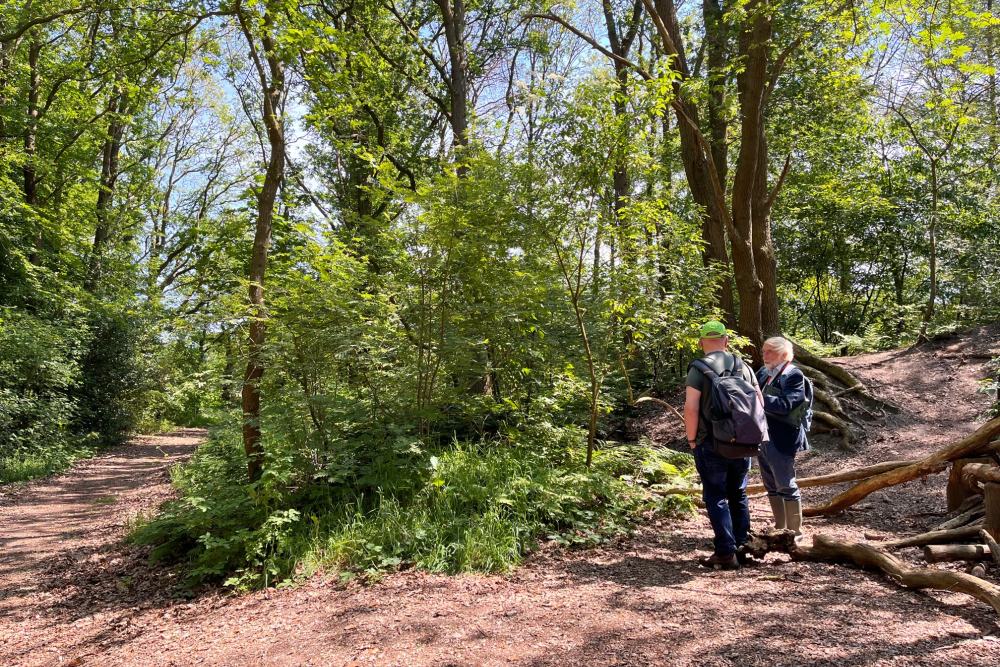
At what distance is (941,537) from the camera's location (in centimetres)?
395

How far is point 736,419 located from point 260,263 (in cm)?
530

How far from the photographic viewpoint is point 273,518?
203 inches

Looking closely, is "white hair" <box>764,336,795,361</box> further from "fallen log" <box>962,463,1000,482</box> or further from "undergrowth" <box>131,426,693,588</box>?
"undergrowth" <box>131,426,693,588</box>

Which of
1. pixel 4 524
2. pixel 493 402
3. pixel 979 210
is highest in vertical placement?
pixel 979 210

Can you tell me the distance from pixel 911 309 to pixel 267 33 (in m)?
16.6

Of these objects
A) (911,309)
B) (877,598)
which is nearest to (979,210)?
(911,309)

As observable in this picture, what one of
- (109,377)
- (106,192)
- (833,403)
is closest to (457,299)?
(833,403)

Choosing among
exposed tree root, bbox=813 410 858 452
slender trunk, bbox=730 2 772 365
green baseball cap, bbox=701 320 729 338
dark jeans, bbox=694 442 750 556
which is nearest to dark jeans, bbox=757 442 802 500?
dark jeans, bbox=694 442 750 556

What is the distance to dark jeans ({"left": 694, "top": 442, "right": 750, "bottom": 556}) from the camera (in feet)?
13.7

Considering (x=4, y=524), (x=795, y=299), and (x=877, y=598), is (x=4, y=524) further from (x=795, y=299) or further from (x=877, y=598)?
(x=795, y=299)

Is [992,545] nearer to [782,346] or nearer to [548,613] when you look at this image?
[782,346]

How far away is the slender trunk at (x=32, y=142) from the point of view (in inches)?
547

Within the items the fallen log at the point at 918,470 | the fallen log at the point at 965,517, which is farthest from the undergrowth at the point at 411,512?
the fallen log at the point at 965,517

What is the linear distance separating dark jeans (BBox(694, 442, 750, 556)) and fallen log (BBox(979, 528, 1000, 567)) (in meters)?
1.43
